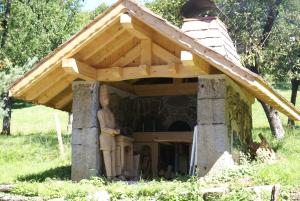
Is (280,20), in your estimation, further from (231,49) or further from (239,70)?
(239,70)

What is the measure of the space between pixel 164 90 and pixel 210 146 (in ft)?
10.7

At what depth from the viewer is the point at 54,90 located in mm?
10023

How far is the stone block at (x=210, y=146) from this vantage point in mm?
8492

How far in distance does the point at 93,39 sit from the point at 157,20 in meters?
1.26

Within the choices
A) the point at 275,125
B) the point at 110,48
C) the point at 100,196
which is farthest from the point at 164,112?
the point at 275,125

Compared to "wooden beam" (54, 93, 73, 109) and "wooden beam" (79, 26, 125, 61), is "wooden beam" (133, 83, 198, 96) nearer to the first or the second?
"wooden beam" (54, 93, 73, 109)

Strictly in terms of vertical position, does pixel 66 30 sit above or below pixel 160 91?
above

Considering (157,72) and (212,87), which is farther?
(157,72)

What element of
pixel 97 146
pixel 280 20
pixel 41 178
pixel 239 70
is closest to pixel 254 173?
pixel 239 70

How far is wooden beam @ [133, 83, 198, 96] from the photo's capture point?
1140 cm

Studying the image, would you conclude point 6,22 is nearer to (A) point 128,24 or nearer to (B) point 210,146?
(A) point 128,24

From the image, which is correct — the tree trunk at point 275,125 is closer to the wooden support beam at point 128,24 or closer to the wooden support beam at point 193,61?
the wooden support beam at point 193,61

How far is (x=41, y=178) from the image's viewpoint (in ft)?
33.5

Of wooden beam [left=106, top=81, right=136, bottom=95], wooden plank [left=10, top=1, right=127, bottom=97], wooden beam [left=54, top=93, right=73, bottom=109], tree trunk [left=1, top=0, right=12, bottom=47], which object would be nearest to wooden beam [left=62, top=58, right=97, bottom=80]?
wooden plank [left=10, top=1, right=127, bottom=97]
